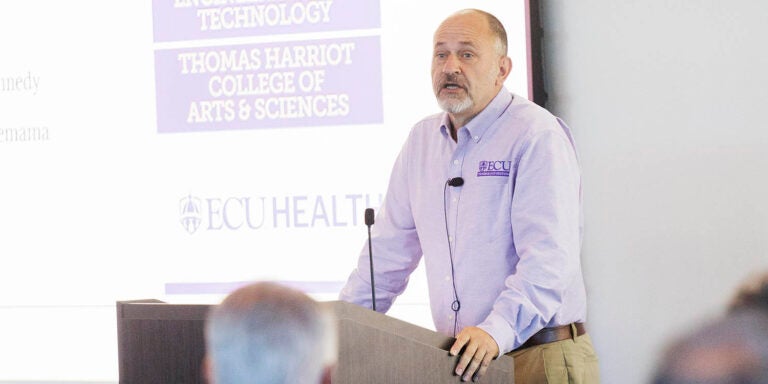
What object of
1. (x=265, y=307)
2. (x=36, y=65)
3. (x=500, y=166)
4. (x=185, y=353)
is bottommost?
(x=185, y=353)

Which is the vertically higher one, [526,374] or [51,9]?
[51,9]

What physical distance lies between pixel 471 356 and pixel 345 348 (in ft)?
1.06

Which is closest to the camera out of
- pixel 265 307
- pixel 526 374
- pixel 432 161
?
pixel 265 307

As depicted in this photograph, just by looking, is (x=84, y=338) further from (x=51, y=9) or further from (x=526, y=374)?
(x=526, y=374)

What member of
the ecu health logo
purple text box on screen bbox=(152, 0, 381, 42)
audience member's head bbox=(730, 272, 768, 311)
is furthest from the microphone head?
the ecu health logo

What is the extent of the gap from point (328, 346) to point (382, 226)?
124 centimetres

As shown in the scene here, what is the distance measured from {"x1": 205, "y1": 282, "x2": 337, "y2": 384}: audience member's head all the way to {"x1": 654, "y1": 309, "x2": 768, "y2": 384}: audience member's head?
486 mm

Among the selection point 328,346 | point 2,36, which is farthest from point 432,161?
point 2,36

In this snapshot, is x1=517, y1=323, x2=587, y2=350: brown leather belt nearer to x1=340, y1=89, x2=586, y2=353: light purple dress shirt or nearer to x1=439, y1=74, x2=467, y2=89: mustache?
→ x1=340, y1=89, x2=586, y2=353: light purple dress shirt

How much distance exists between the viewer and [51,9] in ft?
13.3

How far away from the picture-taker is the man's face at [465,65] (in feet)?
8.38

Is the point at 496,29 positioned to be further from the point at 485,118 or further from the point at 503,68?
the point at 485,118

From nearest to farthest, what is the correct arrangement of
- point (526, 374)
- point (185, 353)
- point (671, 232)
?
1. point (185, 353)
2. point (526, 374)
3. point (671, 232)

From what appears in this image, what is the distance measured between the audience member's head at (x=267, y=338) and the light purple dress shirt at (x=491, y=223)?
31.8 inches
